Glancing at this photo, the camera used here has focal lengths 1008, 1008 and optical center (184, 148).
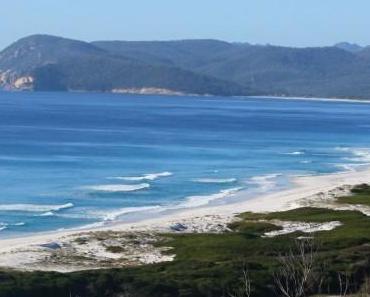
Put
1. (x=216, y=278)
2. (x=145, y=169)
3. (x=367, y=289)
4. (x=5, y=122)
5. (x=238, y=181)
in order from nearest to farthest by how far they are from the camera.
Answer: (x=367, y=289)
(x=216, y=278)
(x=238, y=181)
(x=145, y=169)
(x=5, y=122)

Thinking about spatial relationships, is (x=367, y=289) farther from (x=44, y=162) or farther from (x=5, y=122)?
(x=5, y=122)

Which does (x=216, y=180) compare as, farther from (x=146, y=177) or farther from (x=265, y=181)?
(x=146, y=177)

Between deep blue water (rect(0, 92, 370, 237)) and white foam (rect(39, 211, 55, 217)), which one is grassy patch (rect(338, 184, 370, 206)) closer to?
deep blue water (rect(0, 92, 370, 237))

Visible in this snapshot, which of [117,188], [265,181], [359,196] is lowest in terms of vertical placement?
[265,181]

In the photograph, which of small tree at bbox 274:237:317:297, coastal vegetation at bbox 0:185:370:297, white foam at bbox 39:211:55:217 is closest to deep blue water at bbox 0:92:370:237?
white foam at bbox 39:211:55:217

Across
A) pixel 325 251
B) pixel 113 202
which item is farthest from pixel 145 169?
pixel 325 251

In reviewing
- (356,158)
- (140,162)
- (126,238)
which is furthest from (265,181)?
(126,238)
